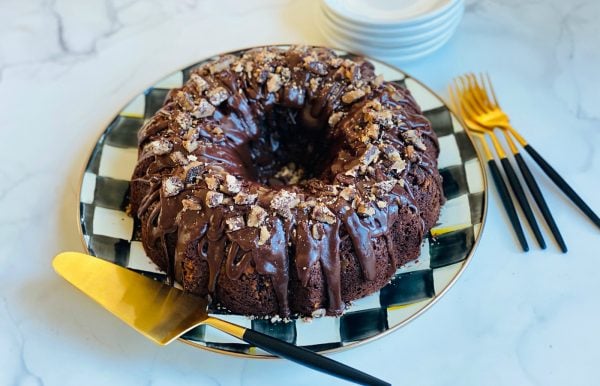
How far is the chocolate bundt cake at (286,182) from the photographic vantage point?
152cm

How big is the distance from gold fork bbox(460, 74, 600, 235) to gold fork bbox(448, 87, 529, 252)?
0.09ft

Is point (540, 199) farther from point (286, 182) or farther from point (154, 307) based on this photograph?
point (154, 307)

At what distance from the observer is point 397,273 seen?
5.49ft

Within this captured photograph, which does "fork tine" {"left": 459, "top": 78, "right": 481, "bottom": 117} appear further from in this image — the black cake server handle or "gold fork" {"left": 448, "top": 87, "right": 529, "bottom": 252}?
the black cake server handle

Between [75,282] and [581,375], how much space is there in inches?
50.6

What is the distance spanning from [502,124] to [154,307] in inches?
49.6

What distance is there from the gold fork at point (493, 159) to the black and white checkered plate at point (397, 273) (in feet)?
0.35

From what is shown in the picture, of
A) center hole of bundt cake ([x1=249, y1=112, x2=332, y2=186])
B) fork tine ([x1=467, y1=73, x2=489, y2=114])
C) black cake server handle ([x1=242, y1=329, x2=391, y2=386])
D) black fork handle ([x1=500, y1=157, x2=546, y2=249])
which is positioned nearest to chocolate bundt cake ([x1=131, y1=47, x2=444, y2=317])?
center hole of bundt cake ([x1=249, y1=112, x2=332, y2=186])

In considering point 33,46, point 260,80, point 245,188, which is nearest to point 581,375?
point 245,188

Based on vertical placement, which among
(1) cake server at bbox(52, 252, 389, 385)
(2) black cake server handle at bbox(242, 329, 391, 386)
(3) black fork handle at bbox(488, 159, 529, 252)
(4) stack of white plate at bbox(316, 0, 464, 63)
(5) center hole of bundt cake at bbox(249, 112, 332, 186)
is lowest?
(2) black cake server handle at bbox(242, 329, 391, 386)

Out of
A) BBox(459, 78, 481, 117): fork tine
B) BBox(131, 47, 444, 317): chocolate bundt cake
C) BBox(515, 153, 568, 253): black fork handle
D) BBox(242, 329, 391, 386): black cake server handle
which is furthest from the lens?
BBox(459, 78, 481, 117): fork tine

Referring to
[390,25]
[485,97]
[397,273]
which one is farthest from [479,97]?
[397,273]

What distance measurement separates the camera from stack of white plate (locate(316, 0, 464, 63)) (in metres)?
2.21

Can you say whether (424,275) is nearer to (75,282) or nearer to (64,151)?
(75,282)
